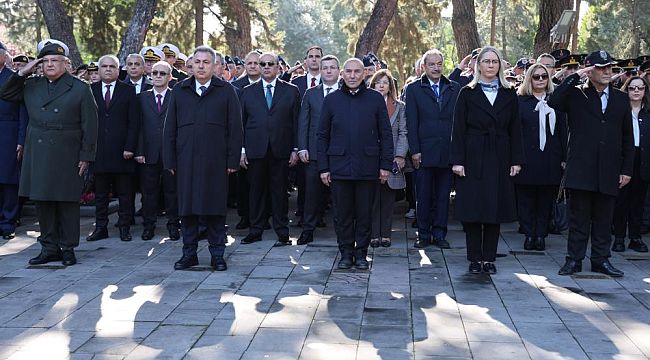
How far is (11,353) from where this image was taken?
18.2 feet

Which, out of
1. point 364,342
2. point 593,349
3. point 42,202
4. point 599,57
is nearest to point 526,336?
point 593,349

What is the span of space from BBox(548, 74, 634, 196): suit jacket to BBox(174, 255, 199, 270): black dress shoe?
3.48 meters

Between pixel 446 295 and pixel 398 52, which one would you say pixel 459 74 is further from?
pixel 398 52

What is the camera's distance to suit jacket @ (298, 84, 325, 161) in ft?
31.7

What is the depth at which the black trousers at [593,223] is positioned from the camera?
26.4ft

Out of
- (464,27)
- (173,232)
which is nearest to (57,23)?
(173,232)

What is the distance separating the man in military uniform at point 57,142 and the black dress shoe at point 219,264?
1380mm

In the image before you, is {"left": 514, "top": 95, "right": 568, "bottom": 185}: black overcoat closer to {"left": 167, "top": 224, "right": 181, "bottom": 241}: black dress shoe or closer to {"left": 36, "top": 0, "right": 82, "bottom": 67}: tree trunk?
{"left": 167, "top": 224, "right": 181, "bottom": 241}: black dress shoe

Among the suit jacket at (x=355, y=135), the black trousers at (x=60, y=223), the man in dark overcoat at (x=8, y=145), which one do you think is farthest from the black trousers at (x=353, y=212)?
the man in dark overcoat at (x=8, y=145)

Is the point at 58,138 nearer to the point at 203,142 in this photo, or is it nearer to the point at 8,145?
the point at 203,142

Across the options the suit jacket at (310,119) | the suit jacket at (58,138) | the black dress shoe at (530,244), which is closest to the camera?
the suit jacket at (58,138)

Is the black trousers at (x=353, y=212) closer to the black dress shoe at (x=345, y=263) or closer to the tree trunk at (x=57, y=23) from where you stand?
the black dress shoe at (x=345, y=263)

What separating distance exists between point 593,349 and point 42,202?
5323 mm

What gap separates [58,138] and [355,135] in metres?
2.78
